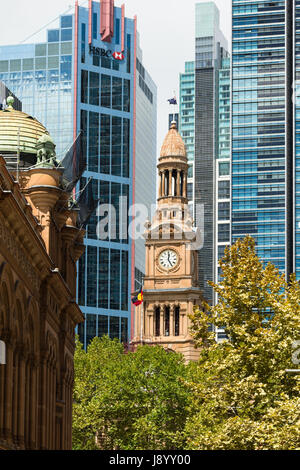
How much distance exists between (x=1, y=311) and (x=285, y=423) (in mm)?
13246

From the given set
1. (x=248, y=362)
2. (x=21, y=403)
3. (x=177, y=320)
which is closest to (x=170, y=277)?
(x=177, y=320)

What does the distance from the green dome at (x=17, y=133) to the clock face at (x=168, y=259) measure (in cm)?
9363

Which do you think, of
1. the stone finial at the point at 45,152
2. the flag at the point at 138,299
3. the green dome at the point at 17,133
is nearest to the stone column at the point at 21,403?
the stone finial at the point at 45,152

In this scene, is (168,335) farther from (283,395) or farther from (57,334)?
(283,395)

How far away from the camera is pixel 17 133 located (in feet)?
221

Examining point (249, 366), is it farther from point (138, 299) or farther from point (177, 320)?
point (177, 320)

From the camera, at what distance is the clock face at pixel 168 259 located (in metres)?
163

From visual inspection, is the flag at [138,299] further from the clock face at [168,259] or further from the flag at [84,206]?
the flag at [84,206]

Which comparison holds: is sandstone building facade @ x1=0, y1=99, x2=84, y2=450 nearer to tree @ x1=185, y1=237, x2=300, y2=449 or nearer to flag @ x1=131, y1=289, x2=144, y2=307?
tree @ x1=185, y1=237, x2=300, y2=449

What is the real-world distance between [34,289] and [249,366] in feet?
34.9

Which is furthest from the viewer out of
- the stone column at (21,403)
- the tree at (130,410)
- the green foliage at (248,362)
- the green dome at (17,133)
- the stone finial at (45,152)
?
the tree at (130,410)

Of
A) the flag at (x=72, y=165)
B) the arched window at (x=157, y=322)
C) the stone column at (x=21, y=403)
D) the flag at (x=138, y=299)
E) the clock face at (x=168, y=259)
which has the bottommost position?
the stone column at (x=21, y=403)

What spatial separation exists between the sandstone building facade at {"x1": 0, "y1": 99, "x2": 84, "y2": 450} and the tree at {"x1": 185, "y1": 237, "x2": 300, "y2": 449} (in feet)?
25.0

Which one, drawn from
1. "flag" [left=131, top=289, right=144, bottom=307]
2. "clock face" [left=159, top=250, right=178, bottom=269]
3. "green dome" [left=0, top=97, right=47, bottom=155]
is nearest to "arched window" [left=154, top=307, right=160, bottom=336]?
"flag" [left=131, top=289, right=144, bottom=307]
